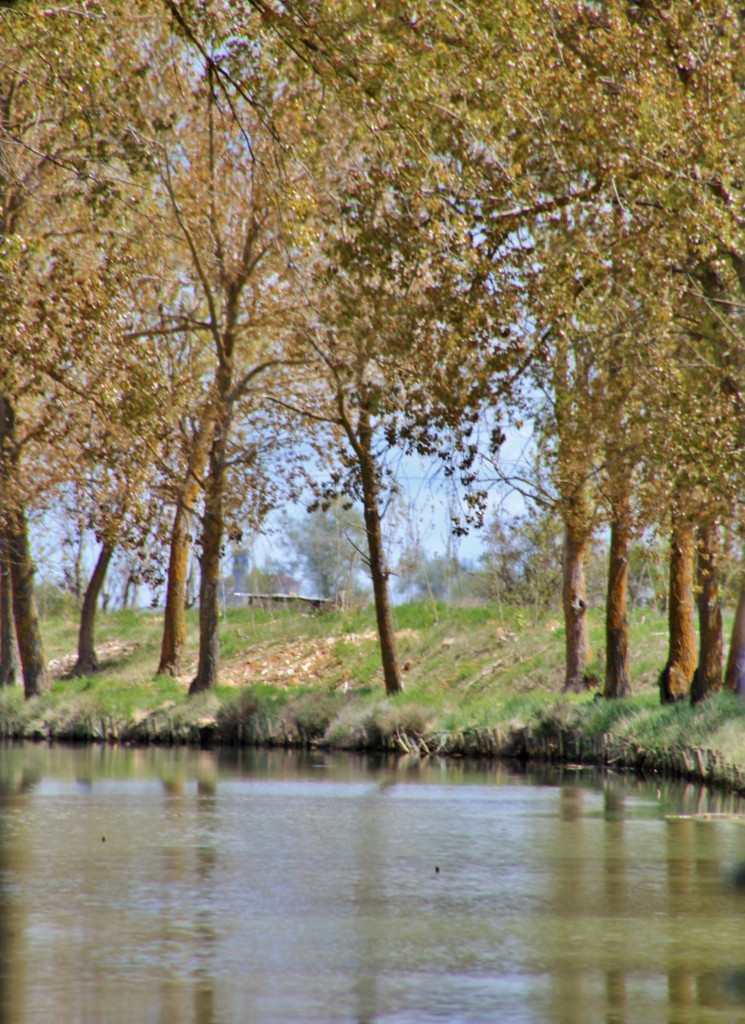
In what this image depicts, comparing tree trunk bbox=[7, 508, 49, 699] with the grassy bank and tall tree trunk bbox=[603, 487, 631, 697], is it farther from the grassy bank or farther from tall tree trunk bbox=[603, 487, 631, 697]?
tall tree trunk bbox=[603, 487, 631, 697]

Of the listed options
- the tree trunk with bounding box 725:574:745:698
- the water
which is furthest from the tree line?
the water

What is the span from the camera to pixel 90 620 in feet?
131

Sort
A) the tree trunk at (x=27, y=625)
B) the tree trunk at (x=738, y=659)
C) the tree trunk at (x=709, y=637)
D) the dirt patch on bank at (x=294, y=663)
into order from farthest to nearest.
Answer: the dirt patch on bank at (x=294, y=663) → the tree trunk at (x=27, y=625) → the tree trunk at (x=738, y=659) → the tree trunk at (x=709, y=637)

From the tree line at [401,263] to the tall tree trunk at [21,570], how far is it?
0.40ft

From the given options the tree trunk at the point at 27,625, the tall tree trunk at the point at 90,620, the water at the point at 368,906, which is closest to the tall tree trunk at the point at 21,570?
the tree trunk at the point at 27,625

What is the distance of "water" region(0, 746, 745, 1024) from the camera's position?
324 inches

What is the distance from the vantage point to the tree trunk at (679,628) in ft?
79.3

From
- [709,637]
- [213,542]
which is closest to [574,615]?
[709,637]

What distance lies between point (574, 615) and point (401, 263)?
14313 mm

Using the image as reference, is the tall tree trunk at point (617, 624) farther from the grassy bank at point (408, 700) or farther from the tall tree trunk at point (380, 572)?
the tall tree trunk at point (380, 572)

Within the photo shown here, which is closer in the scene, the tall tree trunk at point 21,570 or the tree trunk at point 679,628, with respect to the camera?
the tree trunk at point 679,628

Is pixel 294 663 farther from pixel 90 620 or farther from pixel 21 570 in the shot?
pixel 21 570

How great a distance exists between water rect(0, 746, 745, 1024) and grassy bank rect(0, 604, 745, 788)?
13.6ft

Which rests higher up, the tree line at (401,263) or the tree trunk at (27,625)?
the tree line at (401,263)
